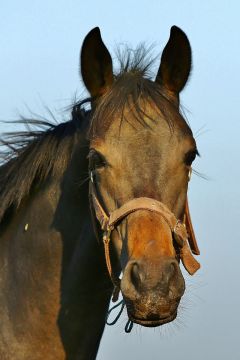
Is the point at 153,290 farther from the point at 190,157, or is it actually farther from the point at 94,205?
the point at 190,157

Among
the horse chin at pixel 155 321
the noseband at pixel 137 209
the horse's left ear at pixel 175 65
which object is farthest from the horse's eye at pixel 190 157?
the horse chin at pixel 155 321

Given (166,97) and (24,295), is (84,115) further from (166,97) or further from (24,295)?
(24,295)

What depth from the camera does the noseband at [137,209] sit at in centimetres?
678

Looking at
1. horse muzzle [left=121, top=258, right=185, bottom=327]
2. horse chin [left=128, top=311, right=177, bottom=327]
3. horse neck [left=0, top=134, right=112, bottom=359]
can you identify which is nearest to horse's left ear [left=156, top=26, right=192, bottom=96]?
horse neck [left=0, top=134, right=112, bottom=359]

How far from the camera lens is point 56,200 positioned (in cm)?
794

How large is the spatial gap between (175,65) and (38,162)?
5.15 ft

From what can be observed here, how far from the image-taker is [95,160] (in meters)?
7.20

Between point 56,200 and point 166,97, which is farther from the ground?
point 166,97

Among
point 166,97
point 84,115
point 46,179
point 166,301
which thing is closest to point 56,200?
point 46,179

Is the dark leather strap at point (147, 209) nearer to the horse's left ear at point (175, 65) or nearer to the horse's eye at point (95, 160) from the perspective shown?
the horse's eye at point (95, 160)

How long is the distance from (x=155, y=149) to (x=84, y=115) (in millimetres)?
1367

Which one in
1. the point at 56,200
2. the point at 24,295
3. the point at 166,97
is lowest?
the point at 24,295

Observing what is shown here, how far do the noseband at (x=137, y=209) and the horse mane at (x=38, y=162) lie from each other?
0.80 meters

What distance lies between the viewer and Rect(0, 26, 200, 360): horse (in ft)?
22.5
